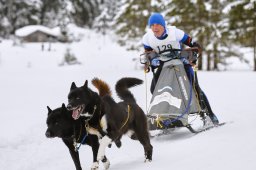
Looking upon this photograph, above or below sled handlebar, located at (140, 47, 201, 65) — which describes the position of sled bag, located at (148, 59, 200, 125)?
below

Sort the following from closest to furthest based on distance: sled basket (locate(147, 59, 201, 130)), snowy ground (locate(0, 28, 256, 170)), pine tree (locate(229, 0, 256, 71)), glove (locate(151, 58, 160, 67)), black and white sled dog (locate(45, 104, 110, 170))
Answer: snowy ground (locate(0, 28, 256, 170)), black and white sled dog (locate(45, 104, 110, 170)), sled basket (locate(147, 59, 201, 130)), glove (locate(151, 58, 160, 67)), pine tree (locate(229, 0, 256, 71))

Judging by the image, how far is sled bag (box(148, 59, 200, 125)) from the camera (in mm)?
6945

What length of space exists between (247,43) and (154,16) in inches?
880

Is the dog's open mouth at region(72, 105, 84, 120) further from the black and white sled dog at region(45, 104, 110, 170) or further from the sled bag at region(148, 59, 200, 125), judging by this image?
the sled bag at region(148, 59, 200, 125)

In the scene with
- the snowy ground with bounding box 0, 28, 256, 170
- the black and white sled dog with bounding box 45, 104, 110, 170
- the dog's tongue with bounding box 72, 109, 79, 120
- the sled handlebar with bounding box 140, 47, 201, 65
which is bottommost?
the snowy ground with bounding box 0, 28, 256, 170

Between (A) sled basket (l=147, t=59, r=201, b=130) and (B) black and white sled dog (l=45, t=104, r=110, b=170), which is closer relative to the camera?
(B) black and white sled dog (l=45, t=104, r=110, b=170)

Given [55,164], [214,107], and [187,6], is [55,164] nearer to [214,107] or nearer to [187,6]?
[214,107]

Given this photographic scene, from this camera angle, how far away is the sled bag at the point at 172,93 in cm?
695

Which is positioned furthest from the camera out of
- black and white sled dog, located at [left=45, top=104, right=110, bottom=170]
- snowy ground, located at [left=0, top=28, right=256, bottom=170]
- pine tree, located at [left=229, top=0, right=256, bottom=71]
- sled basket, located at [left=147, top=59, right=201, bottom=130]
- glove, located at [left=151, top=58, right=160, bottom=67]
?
pine tree, located at [left=229, top=0, right=256, bottom=71]

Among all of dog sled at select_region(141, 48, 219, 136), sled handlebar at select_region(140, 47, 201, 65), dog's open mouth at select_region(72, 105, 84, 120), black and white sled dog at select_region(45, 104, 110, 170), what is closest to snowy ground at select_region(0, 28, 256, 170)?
dog sled at select_region(141, 48, 219, 136)

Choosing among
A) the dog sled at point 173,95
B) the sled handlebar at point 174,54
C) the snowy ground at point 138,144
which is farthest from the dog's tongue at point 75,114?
the sled handlebar at point 174,54

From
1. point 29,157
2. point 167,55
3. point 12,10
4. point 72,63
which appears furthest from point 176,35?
point 12,10

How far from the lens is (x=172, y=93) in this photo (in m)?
7.04

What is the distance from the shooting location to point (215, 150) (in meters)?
5.27
